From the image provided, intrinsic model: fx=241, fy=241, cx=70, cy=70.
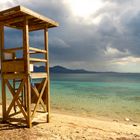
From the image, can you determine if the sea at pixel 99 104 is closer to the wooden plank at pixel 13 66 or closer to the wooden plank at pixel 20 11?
the wooden plank at pixel 13 66

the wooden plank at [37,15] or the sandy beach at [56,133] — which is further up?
the wooden plank at [37,15]

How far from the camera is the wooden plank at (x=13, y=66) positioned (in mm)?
9112

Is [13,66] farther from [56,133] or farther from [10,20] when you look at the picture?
[56,133]

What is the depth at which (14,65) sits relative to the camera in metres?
9.33

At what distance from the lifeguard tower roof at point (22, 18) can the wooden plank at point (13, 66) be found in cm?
158

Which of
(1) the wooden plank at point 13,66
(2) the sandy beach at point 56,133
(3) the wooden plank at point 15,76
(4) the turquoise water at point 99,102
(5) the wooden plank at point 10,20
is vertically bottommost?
(4) the turquoise water at point 99,102

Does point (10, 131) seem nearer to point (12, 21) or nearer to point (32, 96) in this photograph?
point (32, 96)

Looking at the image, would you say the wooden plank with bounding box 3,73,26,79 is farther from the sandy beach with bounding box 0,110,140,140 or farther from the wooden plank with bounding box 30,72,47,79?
the sandy beach with bounding box 0,110,140,140

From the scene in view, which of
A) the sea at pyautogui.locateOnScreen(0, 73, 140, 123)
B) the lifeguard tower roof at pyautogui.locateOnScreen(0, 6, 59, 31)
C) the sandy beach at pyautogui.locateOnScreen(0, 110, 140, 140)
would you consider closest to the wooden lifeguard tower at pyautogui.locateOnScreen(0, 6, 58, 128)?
the lifeguard tower roof at pyautogui.locateOnScreen(0, 6, 59, 31)

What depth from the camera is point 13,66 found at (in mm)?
9367

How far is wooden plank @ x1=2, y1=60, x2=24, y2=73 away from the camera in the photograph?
29.9 feet

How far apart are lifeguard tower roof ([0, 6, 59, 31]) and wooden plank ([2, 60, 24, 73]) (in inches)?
62.3

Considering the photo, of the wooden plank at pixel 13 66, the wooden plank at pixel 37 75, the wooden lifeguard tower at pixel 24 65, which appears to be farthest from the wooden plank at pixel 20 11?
the wooden plank at pixel 37 75

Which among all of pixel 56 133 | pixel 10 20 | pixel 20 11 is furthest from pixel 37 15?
pixel 56 133
